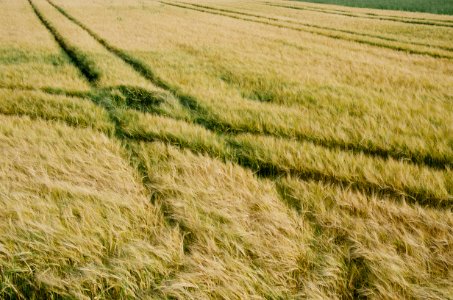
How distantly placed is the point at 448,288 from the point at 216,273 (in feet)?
3.73

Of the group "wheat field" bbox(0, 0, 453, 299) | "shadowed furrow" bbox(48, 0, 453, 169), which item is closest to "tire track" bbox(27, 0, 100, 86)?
"wheat field" bbox(0, 0, 453, 299)

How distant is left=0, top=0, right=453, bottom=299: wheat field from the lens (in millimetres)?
1792

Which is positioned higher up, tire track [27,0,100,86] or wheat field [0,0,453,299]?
tire track [27,0,100,86]

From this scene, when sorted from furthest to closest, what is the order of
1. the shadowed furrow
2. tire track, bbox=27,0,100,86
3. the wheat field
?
tire track, bbox=27,0,100,86
the shadowed furrow
the wheat field

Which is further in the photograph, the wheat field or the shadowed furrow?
the shadowed furrow

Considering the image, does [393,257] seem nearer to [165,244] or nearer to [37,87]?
[165,244]

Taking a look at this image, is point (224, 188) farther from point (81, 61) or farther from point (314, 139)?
point (81, 61)

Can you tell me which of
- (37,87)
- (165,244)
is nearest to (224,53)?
(37,87)

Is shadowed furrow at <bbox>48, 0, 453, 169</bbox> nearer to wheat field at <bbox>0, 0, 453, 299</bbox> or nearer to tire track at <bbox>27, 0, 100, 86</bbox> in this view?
wheat field at <bbox>0, 0, 453, 299</bbox>

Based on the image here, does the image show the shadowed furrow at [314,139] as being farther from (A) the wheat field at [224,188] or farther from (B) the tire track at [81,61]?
(B) the tire track at [81,61]

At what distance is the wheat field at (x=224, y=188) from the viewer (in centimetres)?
179

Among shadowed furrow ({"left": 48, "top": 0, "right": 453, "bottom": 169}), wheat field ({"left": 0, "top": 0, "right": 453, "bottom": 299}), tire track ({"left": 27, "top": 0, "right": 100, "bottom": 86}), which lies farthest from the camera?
tire track ({"left": 27, "top": 0, "right": 100, "bottom": 86})

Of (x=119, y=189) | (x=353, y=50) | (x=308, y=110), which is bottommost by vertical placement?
(x=119, y=189)

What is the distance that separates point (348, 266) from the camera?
1.89 metres
